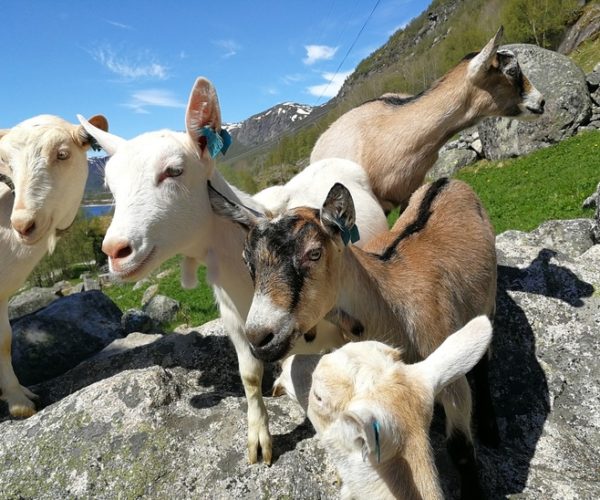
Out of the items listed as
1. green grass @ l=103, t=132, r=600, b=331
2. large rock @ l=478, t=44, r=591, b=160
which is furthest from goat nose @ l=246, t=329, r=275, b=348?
large rock @ l=478, t=44, r=591, b=160

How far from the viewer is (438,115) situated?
5602mm

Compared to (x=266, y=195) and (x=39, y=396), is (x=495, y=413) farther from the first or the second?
(x=39, y=396)

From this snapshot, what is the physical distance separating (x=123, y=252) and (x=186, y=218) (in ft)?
1.56

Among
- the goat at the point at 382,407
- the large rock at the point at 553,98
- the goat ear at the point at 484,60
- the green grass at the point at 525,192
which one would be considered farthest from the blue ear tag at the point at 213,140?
the large rock at the point at 553,98

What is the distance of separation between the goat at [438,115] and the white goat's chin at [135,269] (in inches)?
127

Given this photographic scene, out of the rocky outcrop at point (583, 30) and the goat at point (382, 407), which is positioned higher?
the rocky outcrop at point (583, 30)

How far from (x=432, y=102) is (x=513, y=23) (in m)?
52.3

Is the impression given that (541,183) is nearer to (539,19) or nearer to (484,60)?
(484,60)

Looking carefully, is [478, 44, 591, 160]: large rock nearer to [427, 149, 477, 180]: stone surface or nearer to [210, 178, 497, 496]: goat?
[427, 149, 477, 180]: stone surface

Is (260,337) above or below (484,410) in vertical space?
above

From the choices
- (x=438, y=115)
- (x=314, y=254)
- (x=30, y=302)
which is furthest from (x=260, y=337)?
(x=30, y=302)

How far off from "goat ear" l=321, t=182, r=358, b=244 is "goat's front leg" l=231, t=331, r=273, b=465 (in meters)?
1.16

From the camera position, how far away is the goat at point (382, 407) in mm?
2148

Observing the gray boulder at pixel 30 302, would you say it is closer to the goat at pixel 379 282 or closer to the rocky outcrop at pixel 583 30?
the goat at pixel 379 282
